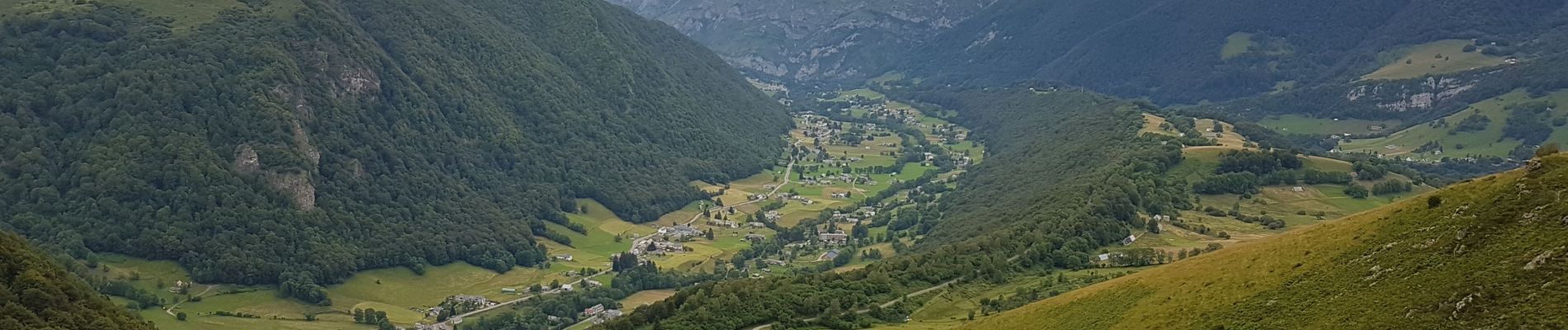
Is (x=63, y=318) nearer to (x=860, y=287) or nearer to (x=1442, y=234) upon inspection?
(x=860, y=287)

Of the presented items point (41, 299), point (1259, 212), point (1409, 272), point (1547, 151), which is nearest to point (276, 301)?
point (41, 299)

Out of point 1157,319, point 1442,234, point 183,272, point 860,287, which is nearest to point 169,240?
point 183,272

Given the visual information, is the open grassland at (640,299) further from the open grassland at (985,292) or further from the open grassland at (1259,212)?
the open grassland at (1259,212)

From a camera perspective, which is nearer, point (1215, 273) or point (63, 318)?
point (1215, 273)

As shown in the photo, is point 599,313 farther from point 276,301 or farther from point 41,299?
point 41,299

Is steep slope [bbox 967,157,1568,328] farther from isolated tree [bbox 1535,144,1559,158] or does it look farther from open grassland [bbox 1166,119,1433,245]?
open grassland [bbox 1166,119,1433,245]

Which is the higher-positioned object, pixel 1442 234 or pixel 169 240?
pixel 1442 234

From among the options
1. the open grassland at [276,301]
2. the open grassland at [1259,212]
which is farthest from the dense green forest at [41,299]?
the open grassland at [1259,212]
